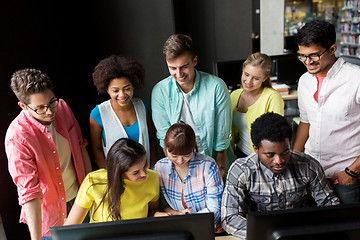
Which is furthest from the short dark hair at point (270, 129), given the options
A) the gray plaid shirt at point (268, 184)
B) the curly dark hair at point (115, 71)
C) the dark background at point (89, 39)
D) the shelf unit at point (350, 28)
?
the shelf unit at point (350, 28)

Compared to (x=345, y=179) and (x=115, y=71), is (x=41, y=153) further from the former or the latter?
(x=345, y=179)

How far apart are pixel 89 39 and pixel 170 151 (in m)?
1.73

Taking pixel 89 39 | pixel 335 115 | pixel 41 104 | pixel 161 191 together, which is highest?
pixel 89 39

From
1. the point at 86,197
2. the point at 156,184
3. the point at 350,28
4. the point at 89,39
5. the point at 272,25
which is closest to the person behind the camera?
the point at 86,197

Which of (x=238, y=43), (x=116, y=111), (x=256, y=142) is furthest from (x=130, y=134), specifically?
(x=238, y=43)

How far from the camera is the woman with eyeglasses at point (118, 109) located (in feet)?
6.34

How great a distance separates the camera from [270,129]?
56.1 inches

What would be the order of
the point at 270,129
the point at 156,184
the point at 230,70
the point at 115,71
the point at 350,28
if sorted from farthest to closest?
the point at 350,28 → the point at 230,70 → the point at 115,71 → the point at 156,184 → the point at 270,129

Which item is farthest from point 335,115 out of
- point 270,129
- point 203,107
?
point 203,107

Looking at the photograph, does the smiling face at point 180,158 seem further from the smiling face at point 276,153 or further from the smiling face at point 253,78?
the smiling face at point 253,78

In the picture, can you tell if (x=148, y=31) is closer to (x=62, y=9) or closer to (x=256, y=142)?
(x=62, y=9)

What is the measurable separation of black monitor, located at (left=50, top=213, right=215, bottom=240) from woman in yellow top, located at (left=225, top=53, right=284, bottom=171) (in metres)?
1.29

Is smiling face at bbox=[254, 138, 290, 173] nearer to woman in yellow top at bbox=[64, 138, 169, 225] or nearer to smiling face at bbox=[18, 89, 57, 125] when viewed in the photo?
woman in yellow top at bbox=[64, 138, 169, 225]

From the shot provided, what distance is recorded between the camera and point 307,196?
5.49ft
